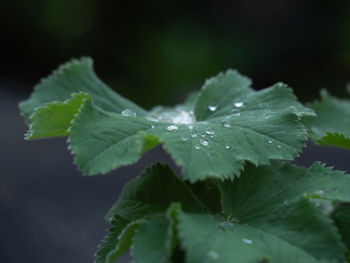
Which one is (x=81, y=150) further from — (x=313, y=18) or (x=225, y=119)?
(x=313, y=18)

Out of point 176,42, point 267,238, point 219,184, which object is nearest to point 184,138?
point 219,184

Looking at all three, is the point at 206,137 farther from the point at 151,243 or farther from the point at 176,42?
the point at 176,42

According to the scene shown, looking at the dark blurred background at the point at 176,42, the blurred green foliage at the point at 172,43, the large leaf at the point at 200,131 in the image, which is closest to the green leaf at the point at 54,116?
the large leaf at the point at 200,131

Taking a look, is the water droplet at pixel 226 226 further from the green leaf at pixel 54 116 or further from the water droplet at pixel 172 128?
the green leaf at pixel 54 116

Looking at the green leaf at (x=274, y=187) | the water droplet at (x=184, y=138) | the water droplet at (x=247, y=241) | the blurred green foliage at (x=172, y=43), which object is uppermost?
the blurred green foliage at (x=172, y=43)

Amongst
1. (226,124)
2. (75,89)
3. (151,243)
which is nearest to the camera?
(151,243)
